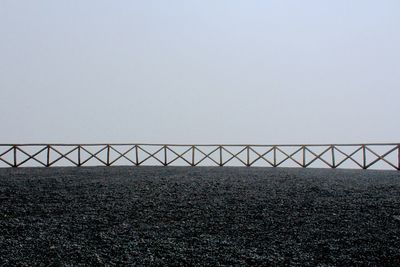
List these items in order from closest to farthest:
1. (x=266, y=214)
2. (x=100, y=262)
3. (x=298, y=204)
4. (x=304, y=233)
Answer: (x=100, y=262), (x=304, y=233), (x=266, y=214), (x=298, y=204)

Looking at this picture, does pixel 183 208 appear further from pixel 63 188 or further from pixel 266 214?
pixel 63 188

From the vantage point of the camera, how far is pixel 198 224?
7.76 metres

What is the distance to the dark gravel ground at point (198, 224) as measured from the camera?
6176 millimetres

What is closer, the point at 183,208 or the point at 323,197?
the point at 183,208

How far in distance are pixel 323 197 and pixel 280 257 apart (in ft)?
15.4

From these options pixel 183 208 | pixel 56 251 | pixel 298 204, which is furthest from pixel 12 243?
pixel 298 204

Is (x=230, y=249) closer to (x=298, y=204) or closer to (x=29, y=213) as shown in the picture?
(x=298, y=204)

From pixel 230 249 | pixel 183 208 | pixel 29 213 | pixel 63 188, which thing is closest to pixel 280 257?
pixel 230 249

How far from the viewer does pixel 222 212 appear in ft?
28.3

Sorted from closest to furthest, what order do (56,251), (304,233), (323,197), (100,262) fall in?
(100,262)
(56,251)
(304,233)
(323,197)

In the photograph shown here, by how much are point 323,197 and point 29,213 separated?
7.37m

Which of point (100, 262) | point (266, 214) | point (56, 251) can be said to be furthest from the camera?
point (266, 214)

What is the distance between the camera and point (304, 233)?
7.30 meters

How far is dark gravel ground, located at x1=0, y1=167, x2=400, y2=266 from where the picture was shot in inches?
243
